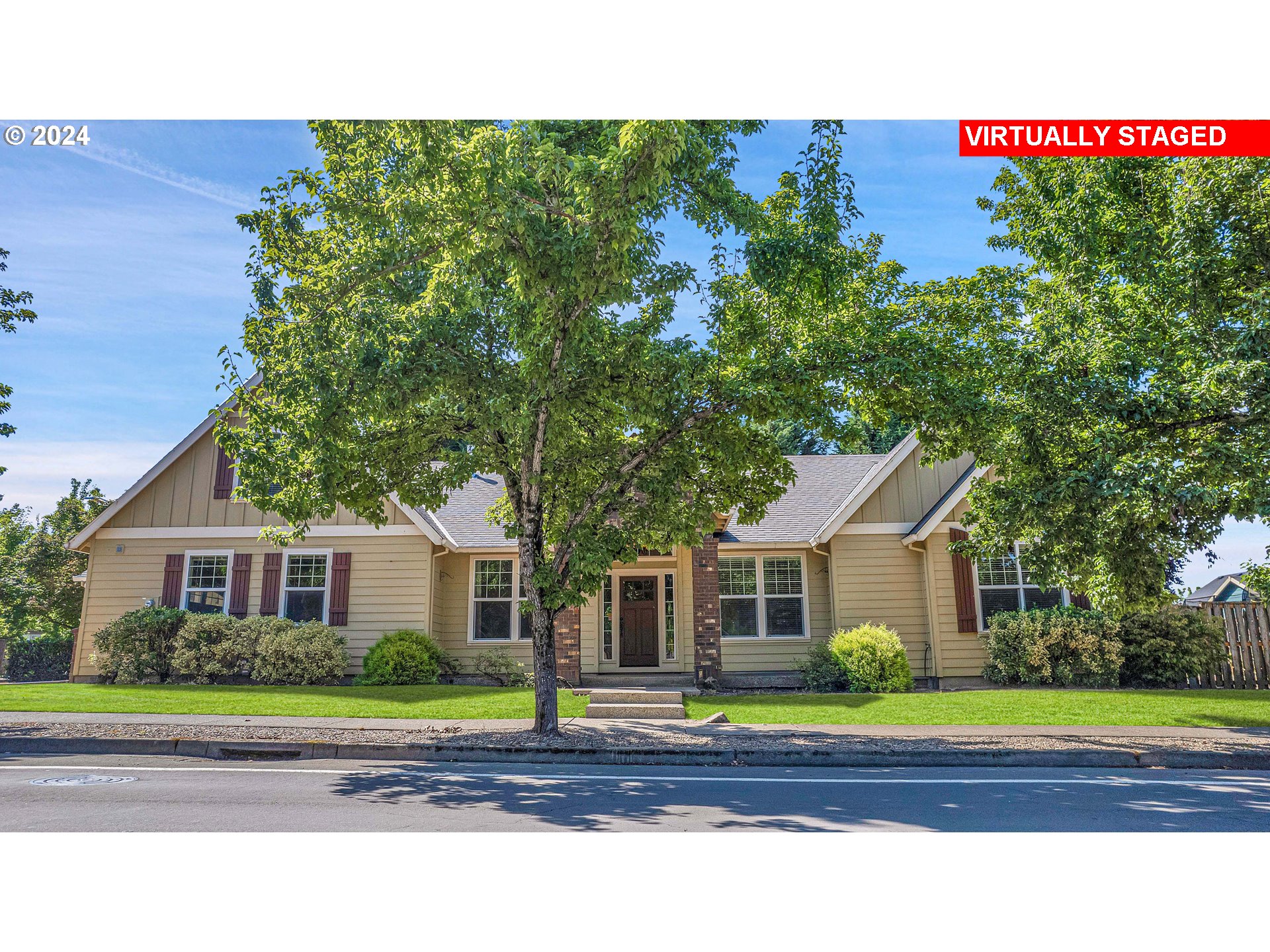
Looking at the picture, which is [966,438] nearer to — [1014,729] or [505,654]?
[1014,729]

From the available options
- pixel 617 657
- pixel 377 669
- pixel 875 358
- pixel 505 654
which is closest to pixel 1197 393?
pixel 875 358

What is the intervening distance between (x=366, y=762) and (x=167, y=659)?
10385mm

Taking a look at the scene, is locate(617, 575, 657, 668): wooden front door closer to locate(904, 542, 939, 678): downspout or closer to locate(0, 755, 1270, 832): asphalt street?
locate(904, 542, 939, 678): downspout

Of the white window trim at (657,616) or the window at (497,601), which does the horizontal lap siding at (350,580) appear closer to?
the window at (497,601)

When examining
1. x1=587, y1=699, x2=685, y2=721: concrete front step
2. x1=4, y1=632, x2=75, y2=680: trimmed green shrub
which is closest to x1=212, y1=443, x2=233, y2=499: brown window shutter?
x1=587, y1=699, x2=685, y2=721: concrete front step

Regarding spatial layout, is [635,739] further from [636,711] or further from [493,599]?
[493,599]

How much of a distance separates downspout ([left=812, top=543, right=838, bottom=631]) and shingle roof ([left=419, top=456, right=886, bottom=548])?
20.3 inches

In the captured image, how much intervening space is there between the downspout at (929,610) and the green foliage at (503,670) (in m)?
8.57

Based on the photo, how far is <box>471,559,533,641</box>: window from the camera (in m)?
18.2

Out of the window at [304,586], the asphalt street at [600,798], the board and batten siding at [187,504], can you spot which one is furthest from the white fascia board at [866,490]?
the window at [304,586]

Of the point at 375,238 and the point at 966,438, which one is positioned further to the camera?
the point at 966,438

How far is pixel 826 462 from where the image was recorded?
22625 mm

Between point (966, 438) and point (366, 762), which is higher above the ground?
point (966, 438)

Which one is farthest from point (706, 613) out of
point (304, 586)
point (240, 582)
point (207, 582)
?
point (207, 582)
